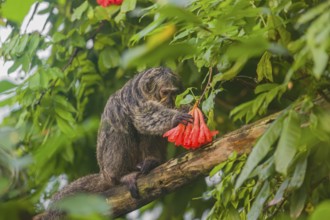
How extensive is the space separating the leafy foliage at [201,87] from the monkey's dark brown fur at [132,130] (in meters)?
0.28

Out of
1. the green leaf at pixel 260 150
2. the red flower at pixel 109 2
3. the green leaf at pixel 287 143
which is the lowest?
the red flower at pixel 109 2

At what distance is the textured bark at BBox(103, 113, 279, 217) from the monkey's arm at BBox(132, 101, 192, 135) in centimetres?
46

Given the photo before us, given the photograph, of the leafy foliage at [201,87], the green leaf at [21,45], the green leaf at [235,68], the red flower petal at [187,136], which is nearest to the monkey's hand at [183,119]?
the red flower petal at [187,136]

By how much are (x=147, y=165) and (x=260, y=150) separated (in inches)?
102

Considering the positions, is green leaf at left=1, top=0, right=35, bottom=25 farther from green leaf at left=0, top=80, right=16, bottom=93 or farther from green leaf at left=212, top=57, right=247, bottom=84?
green leaf at left=212, top=57, right=247, bottom=84

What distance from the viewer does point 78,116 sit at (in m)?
5.48

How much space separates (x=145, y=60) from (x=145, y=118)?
3.88 m

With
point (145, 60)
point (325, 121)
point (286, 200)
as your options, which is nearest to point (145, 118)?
point (286, 200)

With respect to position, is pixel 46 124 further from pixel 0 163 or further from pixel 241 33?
pixel 0 163

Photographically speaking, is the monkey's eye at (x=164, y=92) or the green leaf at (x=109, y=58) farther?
the green leaf at (x=109, y=58)

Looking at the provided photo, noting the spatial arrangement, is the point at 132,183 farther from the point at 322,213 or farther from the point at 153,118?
the point at 322,213

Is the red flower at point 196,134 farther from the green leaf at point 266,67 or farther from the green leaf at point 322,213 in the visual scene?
the green leaf at point 322,213

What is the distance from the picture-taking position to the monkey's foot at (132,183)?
412 cm

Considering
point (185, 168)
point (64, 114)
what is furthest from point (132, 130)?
point (185, 168)
